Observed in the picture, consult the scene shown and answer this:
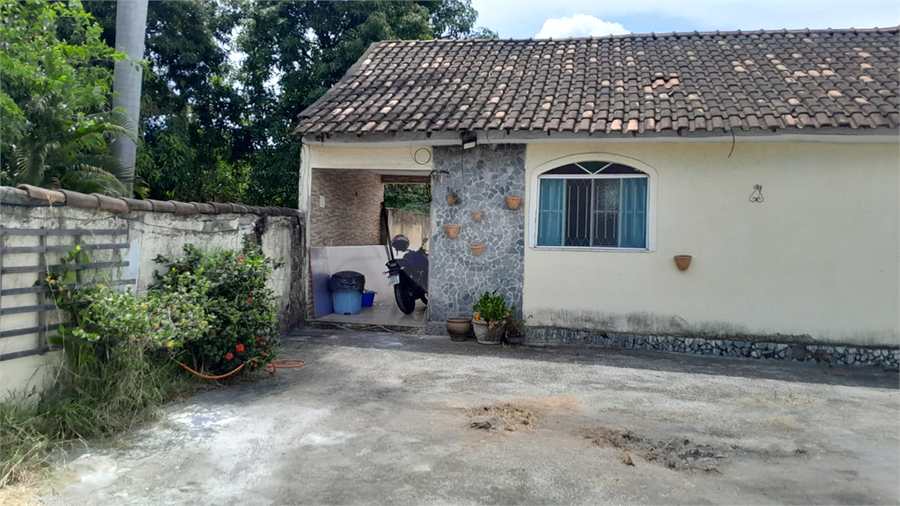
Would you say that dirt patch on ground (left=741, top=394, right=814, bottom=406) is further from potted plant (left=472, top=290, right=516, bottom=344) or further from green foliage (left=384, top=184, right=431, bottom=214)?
green foliage (left=384, top=184, right=431, bottom=214)

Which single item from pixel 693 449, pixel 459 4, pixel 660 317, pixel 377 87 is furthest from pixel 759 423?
pixel 459 4

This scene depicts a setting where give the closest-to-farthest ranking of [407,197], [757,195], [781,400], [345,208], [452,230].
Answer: [781,400]
[757,195]
[452,230]
[345,208]
[407,197]

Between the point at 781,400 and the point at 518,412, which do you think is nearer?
the point at 518,412

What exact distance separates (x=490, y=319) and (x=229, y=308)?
367 centimetres

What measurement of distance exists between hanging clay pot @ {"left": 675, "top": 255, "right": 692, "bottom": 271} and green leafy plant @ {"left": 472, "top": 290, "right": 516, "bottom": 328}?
2265mm

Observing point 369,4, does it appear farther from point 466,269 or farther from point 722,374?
point 722,374

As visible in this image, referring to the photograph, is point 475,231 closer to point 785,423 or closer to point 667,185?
point 667,185

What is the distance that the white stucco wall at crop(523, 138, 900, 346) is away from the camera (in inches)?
304

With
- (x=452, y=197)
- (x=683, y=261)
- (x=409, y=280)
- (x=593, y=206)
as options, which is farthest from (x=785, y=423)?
(x=409, y=280)

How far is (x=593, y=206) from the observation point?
28.0 feet

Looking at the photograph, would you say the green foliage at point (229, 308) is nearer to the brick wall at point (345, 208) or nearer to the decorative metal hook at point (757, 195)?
the brick wall at point (345, 208)

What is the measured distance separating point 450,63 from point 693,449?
7.98m

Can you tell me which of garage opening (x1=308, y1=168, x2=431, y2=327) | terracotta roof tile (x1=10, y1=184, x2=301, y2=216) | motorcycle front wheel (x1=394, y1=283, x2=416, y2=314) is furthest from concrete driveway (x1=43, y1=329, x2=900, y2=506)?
motorcycle front wheel (x1=394, y1=283, x2=416, y2=314)

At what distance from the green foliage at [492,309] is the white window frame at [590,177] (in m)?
0.95
